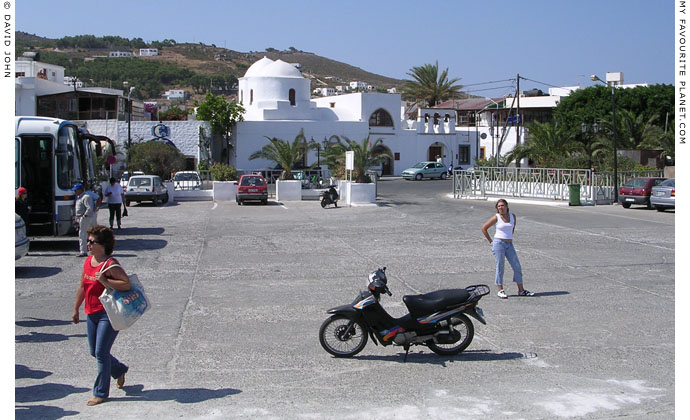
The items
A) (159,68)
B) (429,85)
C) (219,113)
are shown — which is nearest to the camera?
(219,113)

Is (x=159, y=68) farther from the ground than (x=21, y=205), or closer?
farther from the ground

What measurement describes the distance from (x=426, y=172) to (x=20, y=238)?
50255 millimetres

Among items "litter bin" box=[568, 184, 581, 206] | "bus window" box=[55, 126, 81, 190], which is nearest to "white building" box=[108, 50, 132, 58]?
"litter bin" box=[568, 184, 581, 206]

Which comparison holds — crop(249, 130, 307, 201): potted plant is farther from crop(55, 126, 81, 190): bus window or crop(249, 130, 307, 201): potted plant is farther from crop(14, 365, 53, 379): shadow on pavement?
crop(14, 365, 53, 379): shadow on pavement

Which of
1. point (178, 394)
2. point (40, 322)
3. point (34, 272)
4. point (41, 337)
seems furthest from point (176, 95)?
point (178, 394)

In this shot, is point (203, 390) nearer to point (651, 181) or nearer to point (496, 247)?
point (496, 247)

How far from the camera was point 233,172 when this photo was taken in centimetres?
3994

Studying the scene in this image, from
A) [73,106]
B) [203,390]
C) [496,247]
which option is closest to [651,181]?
[496,247]

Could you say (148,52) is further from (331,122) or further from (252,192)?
(252,192)

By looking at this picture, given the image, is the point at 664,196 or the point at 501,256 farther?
the point at 664,196

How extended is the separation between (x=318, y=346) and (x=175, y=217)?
19.5 metres

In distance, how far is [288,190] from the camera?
3803cm

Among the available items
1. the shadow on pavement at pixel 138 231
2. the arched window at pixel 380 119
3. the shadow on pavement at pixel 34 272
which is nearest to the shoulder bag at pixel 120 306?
the shadow on pavement at pixel 34 272

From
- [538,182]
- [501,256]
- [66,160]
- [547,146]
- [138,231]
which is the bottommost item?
[138,231]
